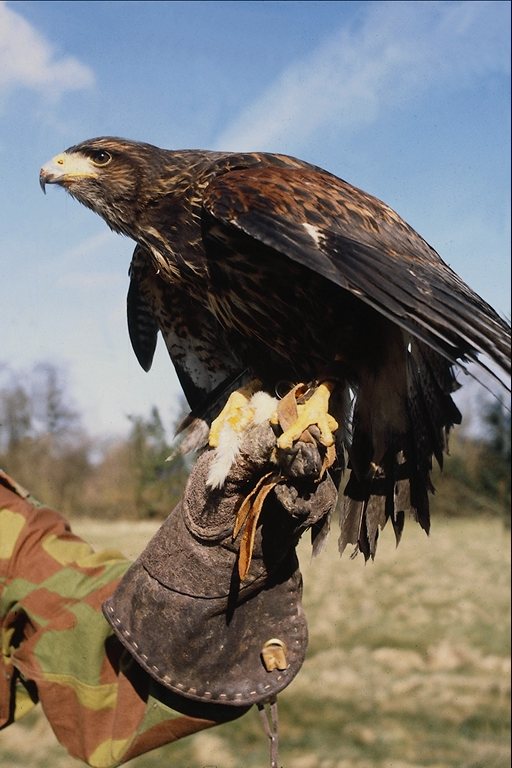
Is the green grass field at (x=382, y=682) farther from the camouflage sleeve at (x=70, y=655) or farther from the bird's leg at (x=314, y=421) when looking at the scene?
the bird's leg at (x=314, y=421)

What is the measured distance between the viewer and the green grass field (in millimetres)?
7434

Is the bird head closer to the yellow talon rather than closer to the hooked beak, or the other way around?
the hooked beak

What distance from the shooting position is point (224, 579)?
2.62 m

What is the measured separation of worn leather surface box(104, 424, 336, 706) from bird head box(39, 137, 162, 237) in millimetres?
1365

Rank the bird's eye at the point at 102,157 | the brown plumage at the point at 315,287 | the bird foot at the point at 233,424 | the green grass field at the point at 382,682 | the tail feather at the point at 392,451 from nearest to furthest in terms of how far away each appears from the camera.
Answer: the bird foot at the point at 233,424 < the brown plumage at the point at 315,287 < the tail feather at the point at 392,451 < the bird's eye at the point at 102,157 < the green grass field at the point at 382,682

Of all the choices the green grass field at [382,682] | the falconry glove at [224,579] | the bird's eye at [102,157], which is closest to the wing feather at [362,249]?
the falconry glove at [224,579]

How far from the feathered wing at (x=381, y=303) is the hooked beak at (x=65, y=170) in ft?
2.66

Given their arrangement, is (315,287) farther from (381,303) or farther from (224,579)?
(224,579)

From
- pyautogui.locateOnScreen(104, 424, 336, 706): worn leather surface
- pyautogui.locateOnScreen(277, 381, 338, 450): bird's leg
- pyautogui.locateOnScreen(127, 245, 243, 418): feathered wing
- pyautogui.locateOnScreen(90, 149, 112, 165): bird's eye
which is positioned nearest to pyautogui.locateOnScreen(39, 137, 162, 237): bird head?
pyautogui.locateOnScreen(90, 149, 112, 165): bird's eye

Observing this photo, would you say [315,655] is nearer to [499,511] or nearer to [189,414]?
[189,414]

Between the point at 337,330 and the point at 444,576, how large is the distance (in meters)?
12.8

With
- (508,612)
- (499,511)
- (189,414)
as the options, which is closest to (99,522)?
(508,612)

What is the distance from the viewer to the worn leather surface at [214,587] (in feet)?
8.43

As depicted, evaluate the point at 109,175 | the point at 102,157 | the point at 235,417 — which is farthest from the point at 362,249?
the point at 102,157
